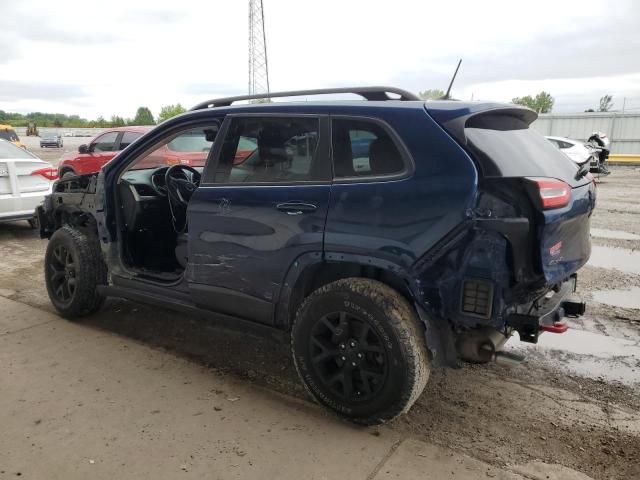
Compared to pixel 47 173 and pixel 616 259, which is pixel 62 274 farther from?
pixel 616 259

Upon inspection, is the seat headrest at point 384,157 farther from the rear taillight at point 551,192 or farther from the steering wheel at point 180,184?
the steering wheel at point 180,184

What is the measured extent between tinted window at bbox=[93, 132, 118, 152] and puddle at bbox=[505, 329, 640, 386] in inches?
405

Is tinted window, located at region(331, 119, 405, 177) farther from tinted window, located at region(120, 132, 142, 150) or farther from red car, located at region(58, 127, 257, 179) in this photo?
tinted window, located at region(120, 132, 142, 150)

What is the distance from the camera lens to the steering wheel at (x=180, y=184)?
463cm

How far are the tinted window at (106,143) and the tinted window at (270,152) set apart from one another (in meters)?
9.28

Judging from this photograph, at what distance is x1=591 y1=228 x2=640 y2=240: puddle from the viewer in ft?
26.5

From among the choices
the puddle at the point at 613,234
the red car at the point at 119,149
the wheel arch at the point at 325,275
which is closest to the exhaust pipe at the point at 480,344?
the wheel arch at the point at 325,275

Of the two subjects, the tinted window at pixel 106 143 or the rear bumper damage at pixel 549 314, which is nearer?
the rear bumper damage at pixel 549 314

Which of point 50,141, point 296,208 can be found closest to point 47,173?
point 296,208

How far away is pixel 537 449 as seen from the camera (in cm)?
279

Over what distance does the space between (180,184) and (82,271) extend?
112 centimetres

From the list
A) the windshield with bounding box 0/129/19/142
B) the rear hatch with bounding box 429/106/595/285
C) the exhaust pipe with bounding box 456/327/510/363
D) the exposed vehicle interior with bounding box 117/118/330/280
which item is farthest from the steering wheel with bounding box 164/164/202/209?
the windshield with bounding box 0/129/19/142

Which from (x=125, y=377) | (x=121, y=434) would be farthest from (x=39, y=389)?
(x=121, y=434)

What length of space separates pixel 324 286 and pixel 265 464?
102 cm
